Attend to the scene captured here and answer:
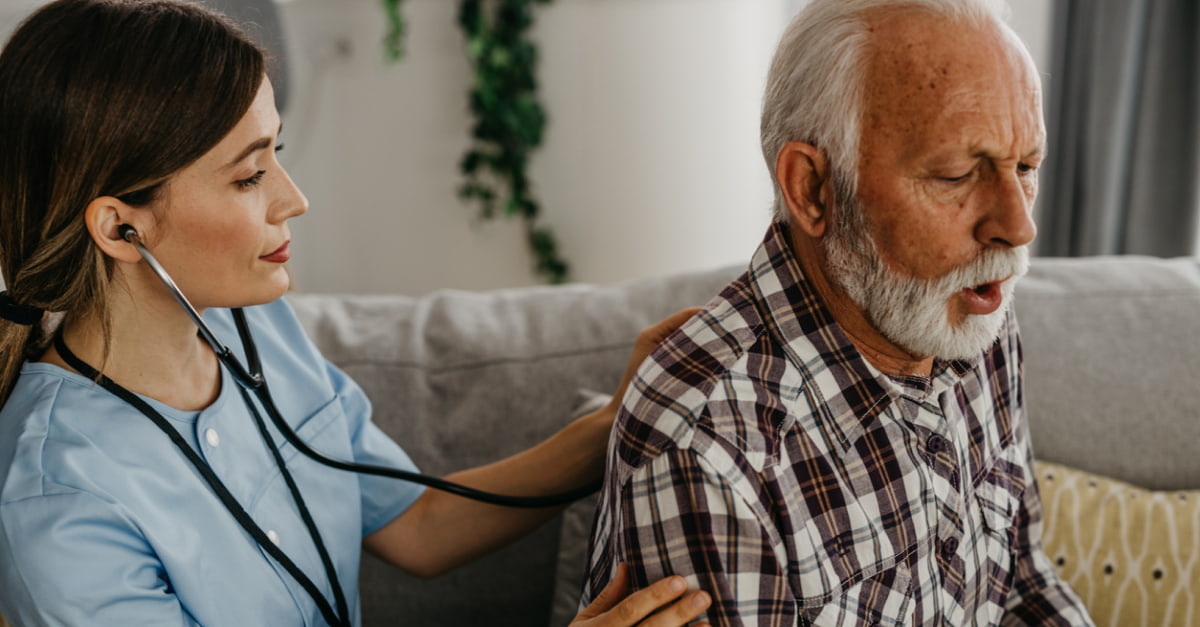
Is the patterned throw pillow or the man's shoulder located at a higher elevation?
the man's shoulder

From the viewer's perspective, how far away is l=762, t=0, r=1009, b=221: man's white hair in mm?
852

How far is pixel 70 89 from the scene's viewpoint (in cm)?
85

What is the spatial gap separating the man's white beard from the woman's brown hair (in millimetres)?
627

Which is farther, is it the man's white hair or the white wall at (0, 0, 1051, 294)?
the white wall at (0, 0, 1051, 294)

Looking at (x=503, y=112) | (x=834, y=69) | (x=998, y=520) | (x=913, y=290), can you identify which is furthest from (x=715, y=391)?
(x=503, y=112)

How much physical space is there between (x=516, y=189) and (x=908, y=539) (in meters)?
2.60

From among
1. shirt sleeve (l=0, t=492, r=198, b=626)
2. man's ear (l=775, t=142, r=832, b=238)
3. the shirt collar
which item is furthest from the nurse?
man's ear (l=775, t=142, r=832, b=238)

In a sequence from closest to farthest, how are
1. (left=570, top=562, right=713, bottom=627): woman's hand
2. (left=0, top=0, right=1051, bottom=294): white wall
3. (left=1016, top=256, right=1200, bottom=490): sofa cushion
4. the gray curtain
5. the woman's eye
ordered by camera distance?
(left=570, top=562, right=713, bottom=627): woman's hand, the woman's eye, (left=1016, top=256, right=1200, bottom=490): sofa cushion, the gray curtain, (left=0, top=0, right=1051, bottom=294): white wall

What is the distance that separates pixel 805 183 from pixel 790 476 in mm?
295

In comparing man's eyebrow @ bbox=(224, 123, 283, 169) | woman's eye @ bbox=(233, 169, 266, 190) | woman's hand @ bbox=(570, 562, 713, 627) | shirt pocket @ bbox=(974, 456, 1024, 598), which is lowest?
shirt pocket @ bbox=(974, 456, 1024, 598)

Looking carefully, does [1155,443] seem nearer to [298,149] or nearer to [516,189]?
[516,189]

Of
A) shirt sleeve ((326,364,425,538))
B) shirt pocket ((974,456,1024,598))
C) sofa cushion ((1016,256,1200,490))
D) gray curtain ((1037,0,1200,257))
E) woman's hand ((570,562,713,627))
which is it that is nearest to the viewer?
woman's hand ((570,562,713,627))

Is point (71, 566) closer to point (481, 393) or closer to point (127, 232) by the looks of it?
point (127, 232)

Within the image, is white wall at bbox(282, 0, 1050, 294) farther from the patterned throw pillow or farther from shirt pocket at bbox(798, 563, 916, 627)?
shirt pocket at bbox(798, 563, 916, 627)
